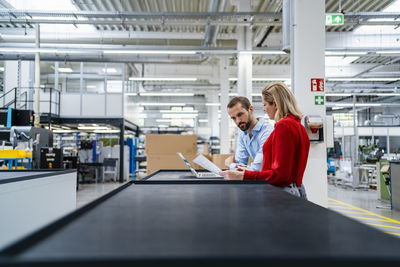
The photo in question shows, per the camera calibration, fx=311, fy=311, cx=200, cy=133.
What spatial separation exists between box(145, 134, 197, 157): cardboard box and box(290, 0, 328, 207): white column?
2199 millimetres

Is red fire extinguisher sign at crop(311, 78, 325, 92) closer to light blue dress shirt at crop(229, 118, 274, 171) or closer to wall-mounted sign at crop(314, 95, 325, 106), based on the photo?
wall-mounted sign at crop(314, 95, 325, 106)

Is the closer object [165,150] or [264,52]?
[165,150]

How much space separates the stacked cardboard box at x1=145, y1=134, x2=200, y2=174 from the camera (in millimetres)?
5348

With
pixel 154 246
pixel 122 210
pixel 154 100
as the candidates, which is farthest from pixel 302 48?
pixel 154 100

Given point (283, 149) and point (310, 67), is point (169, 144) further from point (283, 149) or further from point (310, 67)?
point (283, 149)

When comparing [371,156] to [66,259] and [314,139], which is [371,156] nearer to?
[314,139]

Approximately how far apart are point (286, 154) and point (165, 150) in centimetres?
389

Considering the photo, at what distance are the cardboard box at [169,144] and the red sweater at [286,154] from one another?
3700mm

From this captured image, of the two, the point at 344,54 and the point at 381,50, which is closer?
the point at 381,50

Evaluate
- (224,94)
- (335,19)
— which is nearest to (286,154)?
(335,19)

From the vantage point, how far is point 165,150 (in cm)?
542

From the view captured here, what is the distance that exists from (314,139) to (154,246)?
3.65 m

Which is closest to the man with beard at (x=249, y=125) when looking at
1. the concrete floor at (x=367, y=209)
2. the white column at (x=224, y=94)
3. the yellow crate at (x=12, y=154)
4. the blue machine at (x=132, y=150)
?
the concrete floor at (x=367, y=209)

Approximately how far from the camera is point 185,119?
22641mm
